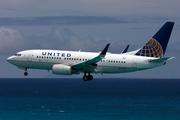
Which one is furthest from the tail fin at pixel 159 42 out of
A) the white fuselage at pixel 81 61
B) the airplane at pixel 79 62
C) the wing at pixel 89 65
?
the wing at pixel 89 65

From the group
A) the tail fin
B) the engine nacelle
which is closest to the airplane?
the engine nacelle

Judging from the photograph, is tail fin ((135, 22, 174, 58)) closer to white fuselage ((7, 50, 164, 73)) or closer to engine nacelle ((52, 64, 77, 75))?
white fuselage ((7, 50, 164, 73))

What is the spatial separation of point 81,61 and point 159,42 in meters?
20.1

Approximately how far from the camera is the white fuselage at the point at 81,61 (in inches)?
2446

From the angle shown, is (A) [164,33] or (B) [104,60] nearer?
(B) [104,60]

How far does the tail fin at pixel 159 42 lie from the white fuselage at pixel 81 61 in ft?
17.5

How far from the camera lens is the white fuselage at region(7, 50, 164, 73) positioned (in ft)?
204

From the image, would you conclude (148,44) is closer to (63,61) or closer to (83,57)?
(83,57)

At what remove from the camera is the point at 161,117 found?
98.4m

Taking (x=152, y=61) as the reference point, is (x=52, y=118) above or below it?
below

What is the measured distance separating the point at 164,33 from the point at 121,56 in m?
13.5

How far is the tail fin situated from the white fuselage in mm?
5341

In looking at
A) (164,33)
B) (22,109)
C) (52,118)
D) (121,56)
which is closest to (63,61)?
(121,56)

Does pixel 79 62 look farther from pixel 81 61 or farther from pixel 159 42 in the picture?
pixel 159 42
